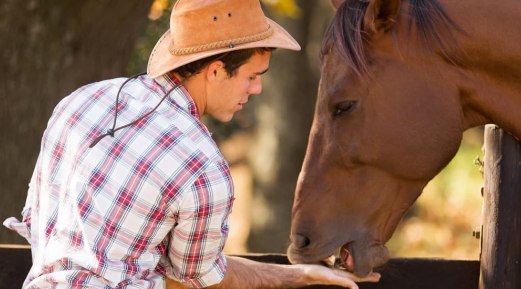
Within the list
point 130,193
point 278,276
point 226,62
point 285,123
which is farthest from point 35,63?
point 285,123

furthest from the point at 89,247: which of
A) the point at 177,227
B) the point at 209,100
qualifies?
the point at 209,100

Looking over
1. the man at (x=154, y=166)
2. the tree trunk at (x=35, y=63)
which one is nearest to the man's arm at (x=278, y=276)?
the man at (x=154, y=166)

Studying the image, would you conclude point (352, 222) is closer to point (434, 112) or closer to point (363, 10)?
point (434, 112)

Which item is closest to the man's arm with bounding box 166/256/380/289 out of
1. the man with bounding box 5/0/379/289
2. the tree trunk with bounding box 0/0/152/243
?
the man with bounding box 5/0/379/289

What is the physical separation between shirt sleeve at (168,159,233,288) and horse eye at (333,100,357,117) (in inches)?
27.1

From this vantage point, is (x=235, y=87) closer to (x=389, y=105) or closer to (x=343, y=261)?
(x=389, y=105)

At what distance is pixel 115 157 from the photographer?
122 inches

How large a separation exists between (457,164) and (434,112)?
1089cm

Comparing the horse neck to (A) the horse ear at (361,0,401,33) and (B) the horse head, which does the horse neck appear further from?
(A) the horse ear at (361,0,401,33)

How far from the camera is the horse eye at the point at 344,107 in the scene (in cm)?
371

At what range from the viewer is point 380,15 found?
3.70 metres

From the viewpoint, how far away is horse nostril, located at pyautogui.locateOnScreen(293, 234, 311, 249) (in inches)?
147

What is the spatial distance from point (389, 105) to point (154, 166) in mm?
967

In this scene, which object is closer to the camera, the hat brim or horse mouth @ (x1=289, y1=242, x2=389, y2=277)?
the hat brim
